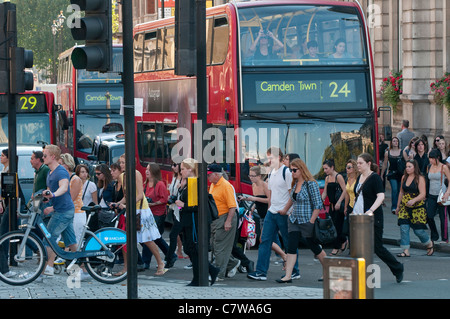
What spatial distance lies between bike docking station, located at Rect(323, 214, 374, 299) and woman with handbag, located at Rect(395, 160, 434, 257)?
8844mm

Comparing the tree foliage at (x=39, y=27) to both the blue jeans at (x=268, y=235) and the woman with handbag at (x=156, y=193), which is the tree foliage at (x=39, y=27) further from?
the blue jeans at (x=268, y=235)

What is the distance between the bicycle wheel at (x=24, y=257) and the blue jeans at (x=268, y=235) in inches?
108

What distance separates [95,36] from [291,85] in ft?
27.4

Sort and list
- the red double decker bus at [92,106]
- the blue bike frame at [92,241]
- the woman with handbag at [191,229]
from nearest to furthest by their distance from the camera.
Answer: the woman with handbag at [191,229] < the blue bike frame at [92,241] < the red double decker bus at [92,106]

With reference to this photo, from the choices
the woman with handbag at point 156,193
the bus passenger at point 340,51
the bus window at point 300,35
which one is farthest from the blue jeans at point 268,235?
the bus passenger at point 340,51

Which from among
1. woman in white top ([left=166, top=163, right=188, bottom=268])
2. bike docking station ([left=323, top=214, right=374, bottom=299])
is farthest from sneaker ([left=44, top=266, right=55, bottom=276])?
bike docking station ([left=323, top=214, right=374, bottom=299])

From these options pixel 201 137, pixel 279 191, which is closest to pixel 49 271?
pixel 201 137

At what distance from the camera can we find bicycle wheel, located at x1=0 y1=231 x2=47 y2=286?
1180 cm

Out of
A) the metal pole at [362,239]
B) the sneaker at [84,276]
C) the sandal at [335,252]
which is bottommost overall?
the sandal at [335,252]

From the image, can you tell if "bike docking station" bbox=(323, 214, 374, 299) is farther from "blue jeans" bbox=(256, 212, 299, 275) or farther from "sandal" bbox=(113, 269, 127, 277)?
"blue jeans" bbox=(256, 212, 299, 275)

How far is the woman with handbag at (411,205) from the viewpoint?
1526 cm

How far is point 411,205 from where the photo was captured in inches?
600

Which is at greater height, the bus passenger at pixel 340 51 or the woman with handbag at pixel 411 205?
the bus passenger at pixel 340 51
